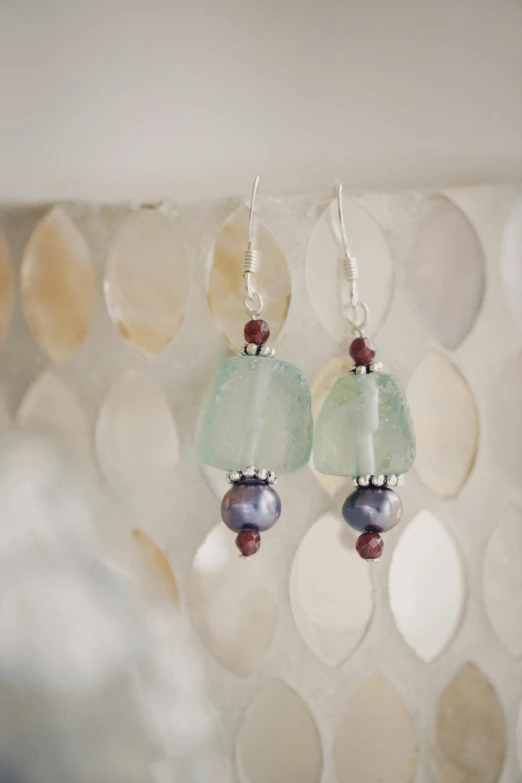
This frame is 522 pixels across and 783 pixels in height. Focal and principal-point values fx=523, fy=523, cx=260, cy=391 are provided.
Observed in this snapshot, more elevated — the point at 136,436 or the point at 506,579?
the point at 136,436

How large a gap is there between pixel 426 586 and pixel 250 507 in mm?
229

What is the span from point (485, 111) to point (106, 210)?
0.45m

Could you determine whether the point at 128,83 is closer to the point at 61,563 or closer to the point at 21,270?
the point at 21,270

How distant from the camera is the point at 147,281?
1.97 feet

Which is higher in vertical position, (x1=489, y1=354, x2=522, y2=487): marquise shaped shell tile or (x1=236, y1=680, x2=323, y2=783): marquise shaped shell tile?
(x1=489, y1=354, x2=522, y2=487): marquise shaped shell tile

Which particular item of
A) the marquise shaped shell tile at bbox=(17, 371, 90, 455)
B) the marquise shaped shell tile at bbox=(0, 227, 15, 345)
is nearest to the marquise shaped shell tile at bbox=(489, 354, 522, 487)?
the marquise shaped shell tile at bbox=(17, 371, 90, 455)

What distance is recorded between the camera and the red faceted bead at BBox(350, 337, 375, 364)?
55 cm

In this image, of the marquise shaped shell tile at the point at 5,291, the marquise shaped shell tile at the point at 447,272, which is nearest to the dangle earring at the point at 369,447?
the marquise shaped shell tile at the point at 447,272

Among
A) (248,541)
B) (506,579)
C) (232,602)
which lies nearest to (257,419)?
(248,541)

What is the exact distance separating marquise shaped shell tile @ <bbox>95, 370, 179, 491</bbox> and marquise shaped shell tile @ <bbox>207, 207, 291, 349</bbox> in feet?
0.37

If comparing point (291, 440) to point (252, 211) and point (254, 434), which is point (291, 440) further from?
point (252, 211)

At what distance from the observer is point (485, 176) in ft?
1.96

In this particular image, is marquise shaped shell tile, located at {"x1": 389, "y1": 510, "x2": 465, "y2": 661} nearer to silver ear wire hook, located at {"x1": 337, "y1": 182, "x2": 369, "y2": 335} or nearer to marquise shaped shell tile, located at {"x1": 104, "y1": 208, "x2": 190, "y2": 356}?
silver ear wire hook, located at {"x1": 337, "y1": 182, "x2": 369, "y2": 335}

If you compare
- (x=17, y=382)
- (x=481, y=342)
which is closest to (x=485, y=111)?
(x=481, y=342)
